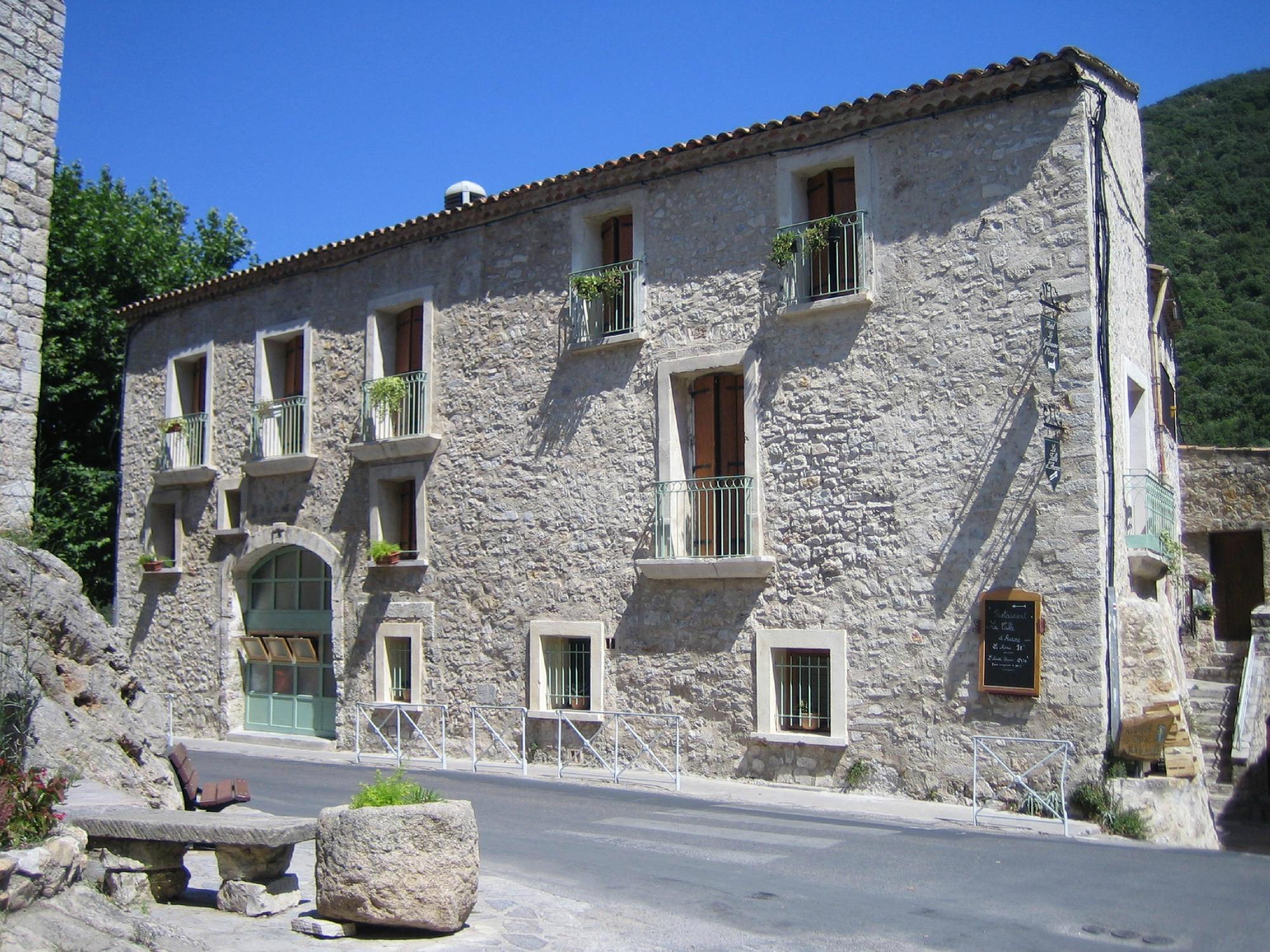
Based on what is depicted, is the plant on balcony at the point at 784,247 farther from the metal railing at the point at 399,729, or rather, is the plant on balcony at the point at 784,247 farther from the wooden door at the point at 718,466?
the metal railing at the point at 399,729

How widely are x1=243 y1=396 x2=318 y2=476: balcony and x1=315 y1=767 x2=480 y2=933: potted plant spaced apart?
13.1 m

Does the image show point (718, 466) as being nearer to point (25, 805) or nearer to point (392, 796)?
point (392, 796)

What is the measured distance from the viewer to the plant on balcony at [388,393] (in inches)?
688

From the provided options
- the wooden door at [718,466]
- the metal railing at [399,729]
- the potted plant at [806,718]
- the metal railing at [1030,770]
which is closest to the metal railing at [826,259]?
the wooden door at [718,466]

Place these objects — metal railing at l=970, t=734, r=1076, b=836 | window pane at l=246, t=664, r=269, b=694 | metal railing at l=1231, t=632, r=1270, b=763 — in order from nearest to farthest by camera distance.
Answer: metal railing at l=970, t=734, r=1076, b=836 → metal railing at l=1231, t=632, r=1270, b=763 → window pane at l=246, t=664, r=269, b=694

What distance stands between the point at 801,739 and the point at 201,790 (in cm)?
693

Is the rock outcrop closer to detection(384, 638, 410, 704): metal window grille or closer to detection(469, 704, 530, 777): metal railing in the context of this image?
detection(469, 704, 530, 777): metal railing

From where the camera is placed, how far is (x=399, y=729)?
16.7 m

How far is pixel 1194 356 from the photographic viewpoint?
39.3m

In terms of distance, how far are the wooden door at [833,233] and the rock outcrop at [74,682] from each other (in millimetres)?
8642

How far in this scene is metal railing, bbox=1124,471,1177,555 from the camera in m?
13.0

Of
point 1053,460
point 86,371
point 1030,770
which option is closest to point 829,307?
point 1053,460

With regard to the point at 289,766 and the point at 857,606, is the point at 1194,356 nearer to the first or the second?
the point at 857,606

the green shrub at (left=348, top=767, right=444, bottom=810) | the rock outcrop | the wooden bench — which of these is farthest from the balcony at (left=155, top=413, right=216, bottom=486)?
the green shrub at (left=348, top=767, right=444, bottom=810)
